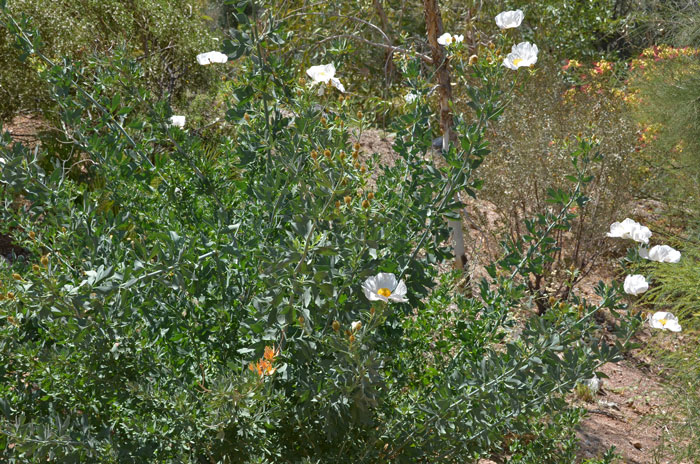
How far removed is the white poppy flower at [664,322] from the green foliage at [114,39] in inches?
182

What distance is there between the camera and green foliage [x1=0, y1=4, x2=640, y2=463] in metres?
1.68

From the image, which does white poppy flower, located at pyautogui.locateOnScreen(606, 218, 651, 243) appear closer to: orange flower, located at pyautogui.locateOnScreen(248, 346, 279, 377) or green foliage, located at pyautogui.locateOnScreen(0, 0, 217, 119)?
orange flower, located at pyautogui.locateOnScreen(248, 346, 279, 377)

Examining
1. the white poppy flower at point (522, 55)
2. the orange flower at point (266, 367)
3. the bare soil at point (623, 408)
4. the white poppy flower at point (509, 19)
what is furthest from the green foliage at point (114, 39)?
the orange flower at point (266, 367)

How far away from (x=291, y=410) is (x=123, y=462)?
0.48 m

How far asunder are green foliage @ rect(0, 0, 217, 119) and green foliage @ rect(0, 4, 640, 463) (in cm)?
365

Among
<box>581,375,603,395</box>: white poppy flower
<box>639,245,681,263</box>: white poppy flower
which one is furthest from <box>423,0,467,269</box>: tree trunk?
<box>639,245,681,263</box>: white poppy flower

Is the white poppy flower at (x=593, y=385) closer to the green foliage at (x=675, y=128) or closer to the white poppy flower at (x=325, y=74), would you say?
the green foliage at (x=675, y=128)

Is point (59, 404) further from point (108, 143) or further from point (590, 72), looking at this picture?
point (590, 72)

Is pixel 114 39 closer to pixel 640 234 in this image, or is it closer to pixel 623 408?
pixel 623 408

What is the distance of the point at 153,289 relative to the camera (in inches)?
77.5

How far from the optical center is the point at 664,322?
2031 mm

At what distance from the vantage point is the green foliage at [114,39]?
549 cm

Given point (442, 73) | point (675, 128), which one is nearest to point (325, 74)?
point (442, 73)

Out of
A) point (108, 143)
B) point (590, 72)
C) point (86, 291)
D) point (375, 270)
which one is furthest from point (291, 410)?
point (590, 72)
